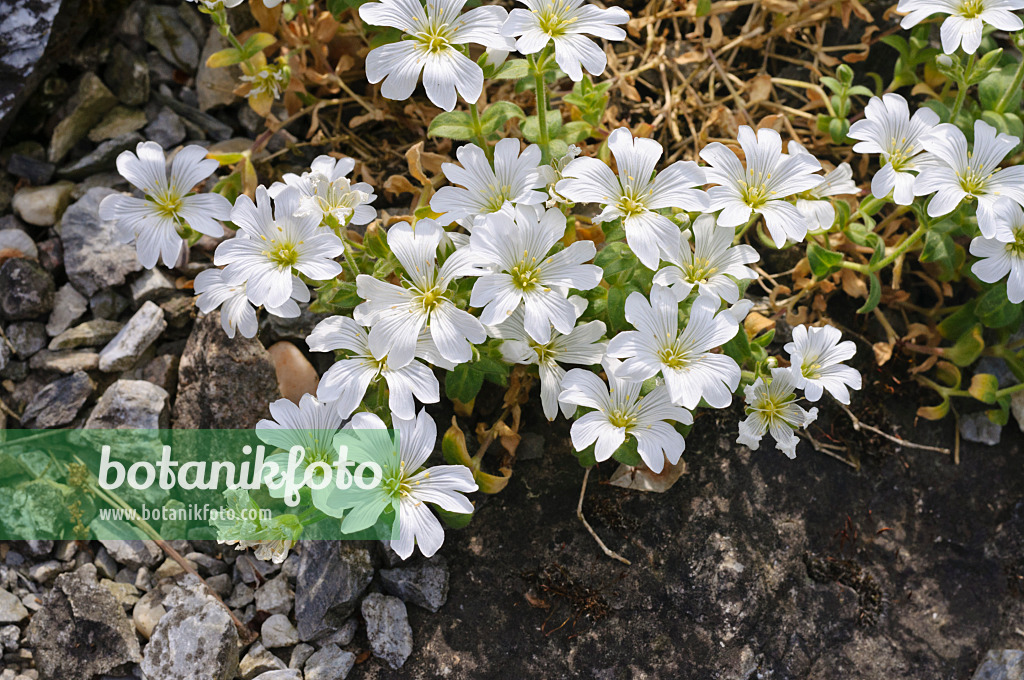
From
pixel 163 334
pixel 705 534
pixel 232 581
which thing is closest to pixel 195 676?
pixel 232 581

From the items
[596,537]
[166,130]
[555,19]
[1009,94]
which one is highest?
[555,19]

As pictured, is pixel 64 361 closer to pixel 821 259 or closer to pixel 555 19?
pixel 555 19

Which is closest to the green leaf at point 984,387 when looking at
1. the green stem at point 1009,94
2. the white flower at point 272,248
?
the green stem at point 1009,94

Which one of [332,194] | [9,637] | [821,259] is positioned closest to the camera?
[332,194]

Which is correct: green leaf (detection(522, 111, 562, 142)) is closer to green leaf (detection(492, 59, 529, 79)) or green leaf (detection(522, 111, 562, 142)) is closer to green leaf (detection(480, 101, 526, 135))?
green leaf (detection(480, 101, 526, 135))

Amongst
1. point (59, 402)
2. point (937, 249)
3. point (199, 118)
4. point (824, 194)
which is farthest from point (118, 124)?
point (937, 249)
